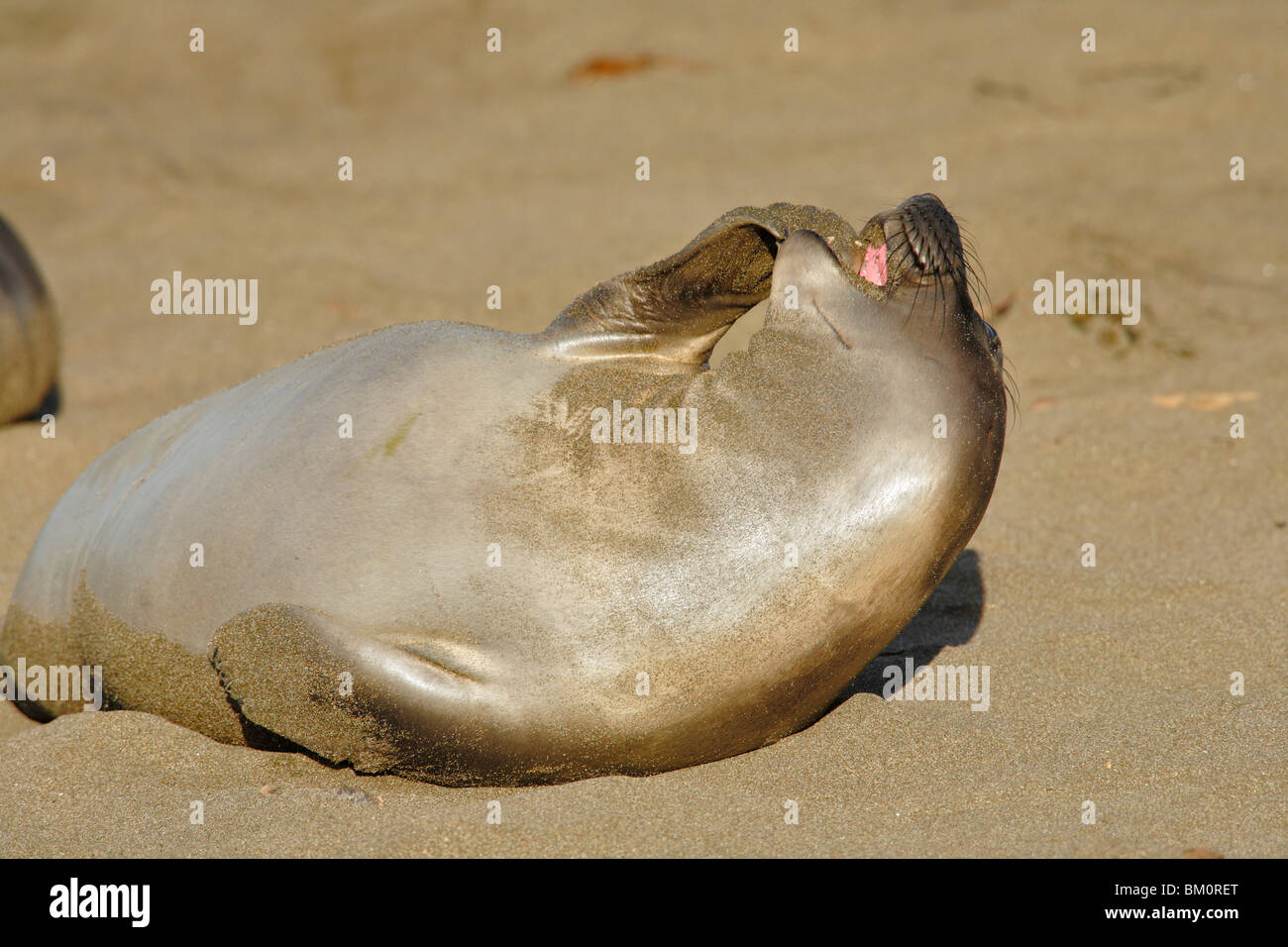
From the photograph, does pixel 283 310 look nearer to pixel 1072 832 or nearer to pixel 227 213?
pixel 227 213

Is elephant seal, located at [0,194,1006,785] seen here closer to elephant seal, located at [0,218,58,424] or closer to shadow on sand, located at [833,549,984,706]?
shadow on sand, located at [833,549,984,706]

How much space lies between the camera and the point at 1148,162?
310 inches

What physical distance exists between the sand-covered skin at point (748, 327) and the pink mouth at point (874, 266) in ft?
3.09

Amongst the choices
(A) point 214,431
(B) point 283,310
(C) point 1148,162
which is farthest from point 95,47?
(A) point 214,431

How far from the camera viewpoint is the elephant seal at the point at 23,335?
5598mm

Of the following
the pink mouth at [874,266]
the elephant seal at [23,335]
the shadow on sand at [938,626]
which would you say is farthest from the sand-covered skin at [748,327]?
the pink mouth at [874,266]

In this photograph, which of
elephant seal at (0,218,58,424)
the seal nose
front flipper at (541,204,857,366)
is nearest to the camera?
the seal nose

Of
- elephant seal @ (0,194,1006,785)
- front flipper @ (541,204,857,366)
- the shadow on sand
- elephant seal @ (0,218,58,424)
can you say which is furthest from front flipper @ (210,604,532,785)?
elephant seal @ (0,218,58,424)

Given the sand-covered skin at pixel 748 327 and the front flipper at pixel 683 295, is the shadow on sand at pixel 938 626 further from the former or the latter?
the front flipper at pixel 683 295

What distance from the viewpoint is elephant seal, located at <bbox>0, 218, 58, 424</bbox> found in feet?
18.4

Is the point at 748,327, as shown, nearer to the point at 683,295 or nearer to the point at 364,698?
the point at 683,295

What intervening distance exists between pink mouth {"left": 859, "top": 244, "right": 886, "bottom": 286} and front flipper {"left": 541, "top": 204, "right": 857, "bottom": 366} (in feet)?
0.42
